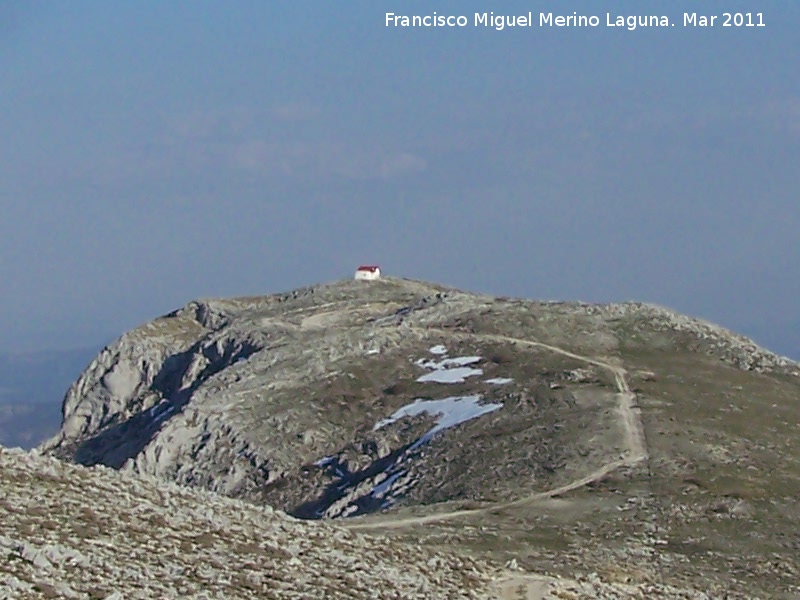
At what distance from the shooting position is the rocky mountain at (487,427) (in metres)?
51.2

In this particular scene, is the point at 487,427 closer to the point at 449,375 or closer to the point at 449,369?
the point at 449,375

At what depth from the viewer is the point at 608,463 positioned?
207 ft

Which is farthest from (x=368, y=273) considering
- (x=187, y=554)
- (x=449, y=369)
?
(x=187, y=554)

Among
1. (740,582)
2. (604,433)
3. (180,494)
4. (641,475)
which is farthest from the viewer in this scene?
(604,433)

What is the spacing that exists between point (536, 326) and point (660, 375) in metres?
13.7

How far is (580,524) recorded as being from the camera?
173 ft

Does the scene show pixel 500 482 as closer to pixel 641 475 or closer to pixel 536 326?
pixel 641 475

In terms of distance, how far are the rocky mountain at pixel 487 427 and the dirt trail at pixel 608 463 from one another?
15 centimetres

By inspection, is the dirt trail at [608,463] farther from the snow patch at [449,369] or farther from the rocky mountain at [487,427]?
the snow patch at [449,369]

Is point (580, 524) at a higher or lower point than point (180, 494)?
lower

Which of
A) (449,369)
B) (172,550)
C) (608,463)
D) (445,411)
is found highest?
(172,550)

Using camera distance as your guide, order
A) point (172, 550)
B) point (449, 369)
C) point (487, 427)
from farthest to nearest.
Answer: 1. point (449, 369)
2. point (487, 427)
3. point (172, 550)

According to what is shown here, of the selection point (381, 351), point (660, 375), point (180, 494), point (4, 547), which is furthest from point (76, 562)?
point (381, 351)

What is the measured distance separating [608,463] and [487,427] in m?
9.88
